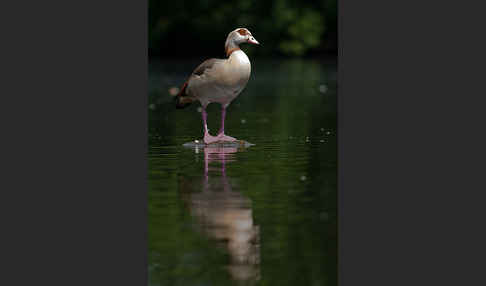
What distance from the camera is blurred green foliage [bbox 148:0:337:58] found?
227 ft

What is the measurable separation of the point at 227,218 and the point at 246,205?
683mm

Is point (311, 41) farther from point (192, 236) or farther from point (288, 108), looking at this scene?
point (192, 236)

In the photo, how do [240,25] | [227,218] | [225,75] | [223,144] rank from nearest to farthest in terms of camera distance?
[227,218] < [225,75] < [223,144] < [240,25]

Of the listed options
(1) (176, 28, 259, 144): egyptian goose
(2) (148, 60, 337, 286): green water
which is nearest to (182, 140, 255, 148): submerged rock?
(1) (176, 28, 259, 144): egyptian goose

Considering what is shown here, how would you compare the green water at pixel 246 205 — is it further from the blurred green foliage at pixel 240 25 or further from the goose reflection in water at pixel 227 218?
the blurred green foliage at pixel 240 25

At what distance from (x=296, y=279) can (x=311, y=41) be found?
6183 cm

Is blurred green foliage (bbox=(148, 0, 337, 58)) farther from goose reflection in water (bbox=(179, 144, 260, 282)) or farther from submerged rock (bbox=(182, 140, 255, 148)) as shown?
goose reflection in water (bbox=(179, 144, 260, 282))

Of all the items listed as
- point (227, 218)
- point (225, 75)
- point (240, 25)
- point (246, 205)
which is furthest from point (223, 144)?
point (240, 25)

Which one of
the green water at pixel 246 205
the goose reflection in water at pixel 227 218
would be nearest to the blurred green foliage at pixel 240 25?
the green water at pixel 246 205

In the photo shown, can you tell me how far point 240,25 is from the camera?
69.6 m

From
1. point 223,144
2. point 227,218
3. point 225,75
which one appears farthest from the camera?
point 223,144

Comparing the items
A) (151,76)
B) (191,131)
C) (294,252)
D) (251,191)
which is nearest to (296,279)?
(294,252)

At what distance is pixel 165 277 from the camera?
27.8 feet

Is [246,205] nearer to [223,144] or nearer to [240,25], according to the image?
[223,144]
